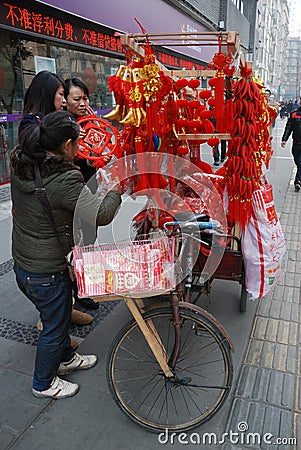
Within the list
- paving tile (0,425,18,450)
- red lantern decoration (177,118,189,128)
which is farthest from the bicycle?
red lantern decoration (177,118,189,128)

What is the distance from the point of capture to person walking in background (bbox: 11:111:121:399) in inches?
78.5

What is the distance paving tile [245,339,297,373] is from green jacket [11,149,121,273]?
1.57 metres

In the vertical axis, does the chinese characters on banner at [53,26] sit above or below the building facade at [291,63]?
below

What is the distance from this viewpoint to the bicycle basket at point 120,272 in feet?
6.51

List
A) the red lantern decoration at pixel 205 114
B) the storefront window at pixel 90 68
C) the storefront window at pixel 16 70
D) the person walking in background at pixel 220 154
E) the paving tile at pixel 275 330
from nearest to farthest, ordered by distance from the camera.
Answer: the paving tile at pixel 275 330
the red lantern decoration at pixel 205 114
the storefront window at pixel 16 70
the storefront window at pixel 90 68
the person walking in background at pixel 220 154

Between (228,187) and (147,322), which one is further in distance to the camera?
(228,187)

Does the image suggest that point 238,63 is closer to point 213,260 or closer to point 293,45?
point 213,260

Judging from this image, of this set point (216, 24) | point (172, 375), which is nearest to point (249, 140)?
point (172, 375)

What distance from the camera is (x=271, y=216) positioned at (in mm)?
3053

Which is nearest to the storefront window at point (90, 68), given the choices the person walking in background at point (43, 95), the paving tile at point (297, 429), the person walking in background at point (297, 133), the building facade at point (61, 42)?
the building facade at point (61, 42)

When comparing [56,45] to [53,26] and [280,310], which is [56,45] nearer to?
[53,26]

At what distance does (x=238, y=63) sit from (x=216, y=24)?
60.0ft

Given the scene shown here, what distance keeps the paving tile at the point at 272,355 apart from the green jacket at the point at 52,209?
5.15 ft

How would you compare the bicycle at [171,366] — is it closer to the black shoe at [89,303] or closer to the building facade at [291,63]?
the black shoe at [89,303]
